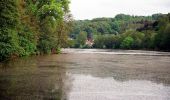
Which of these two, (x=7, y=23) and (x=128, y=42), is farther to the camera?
(x=128, y=42)

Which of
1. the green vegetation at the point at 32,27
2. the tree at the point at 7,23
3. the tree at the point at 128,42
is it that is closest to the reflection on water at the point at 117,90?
the tree at the point at 7,23

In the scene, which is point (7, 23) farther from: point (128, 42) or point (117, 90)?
point (128, 42)

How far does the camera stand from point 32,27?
2623 inches

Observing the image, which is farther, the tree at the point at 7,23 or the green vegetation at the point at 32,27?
the green vegetation at the point at 32,27

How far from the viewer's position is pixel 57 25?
85125 millimetres

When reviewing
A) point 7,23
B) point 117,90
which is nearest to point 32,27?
point 7,23

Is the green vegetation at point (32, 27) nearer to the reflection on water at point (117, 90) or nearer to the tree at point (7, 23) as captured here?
the tree at point (7, 23)

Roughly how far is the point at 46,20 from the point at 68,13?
11.5 meters

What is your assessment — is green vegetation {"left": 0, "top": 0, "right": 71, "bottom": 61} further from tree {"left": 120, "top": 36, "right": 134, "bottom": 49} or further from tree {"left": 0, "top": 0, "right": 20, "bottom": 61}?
tree {"left": 120, "top": 36, "right": 134, "bottom": 49}

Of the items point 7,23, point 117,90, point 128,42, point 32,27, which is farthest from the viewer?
point 128,42

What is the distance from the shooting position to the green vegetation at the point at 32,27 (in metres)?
45.2

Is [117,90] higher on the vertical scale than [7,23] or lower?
lower

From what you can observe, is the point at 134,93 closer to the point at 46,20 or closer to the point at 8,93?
the point at 8,93

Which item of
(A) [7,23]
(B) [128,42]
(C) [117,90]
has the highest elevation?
(A) [7,23]
